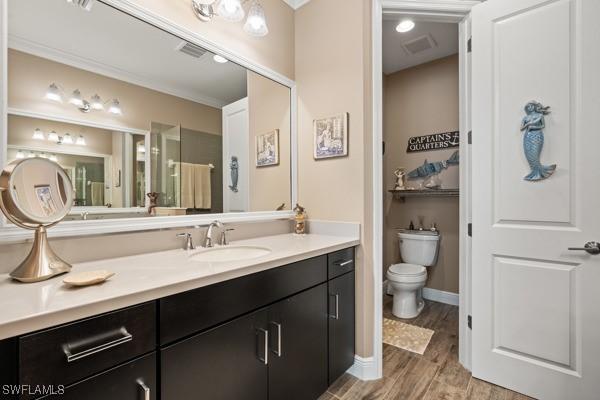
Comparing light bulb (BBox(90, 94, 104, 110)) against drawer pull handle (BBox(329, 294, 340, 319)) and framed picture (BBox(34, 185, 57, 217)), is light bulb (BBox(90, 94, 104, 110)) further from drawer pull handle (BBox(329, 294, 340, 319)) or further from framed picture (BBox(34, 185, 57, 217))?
drawer pull handle (BBox(329, 294, 340, 319))

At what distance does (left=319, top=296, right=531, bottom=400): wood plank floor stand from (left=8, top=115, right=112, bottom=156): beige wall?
70.7 inches

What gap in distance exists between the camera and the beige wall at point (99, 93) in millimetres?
1013

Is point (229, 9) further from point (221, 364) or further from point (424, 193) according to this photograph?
point (424, 193)

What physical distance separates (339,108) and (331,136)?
20cm

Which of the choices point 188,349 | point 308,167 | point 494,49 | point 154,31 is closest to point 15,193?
point 188,349

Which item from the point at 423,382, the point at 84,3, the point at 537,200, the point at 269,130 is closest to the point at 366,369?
the point at 423,382

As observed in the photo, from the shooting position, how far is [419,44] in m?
2.59

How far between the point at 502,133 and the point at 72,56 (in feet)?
7.38

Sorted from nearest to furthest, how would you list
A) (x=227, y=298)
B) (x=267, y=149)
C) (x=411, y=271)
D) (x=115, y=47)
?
(x=227, y=298)
(x=115, y=47)
(x=267, y=149)
(x=411, y=271)

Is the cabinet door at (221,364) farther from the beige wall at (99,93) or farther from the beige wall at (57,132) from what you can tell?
the beige wall at (99,93)

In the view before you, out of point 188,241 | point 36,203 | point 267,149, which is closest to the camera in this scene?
point 36,203

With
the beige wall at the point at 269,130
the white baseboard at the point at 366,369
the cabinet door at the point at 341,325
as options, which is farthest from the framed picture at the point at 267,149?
the white baseboard at the point at 366,369

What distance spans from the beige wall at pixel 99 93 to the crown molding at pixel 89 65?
0.06ft

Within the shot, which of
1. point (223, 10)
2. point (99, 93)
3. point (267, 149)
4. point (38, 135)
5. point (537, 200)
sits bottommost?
point (537, 200)
